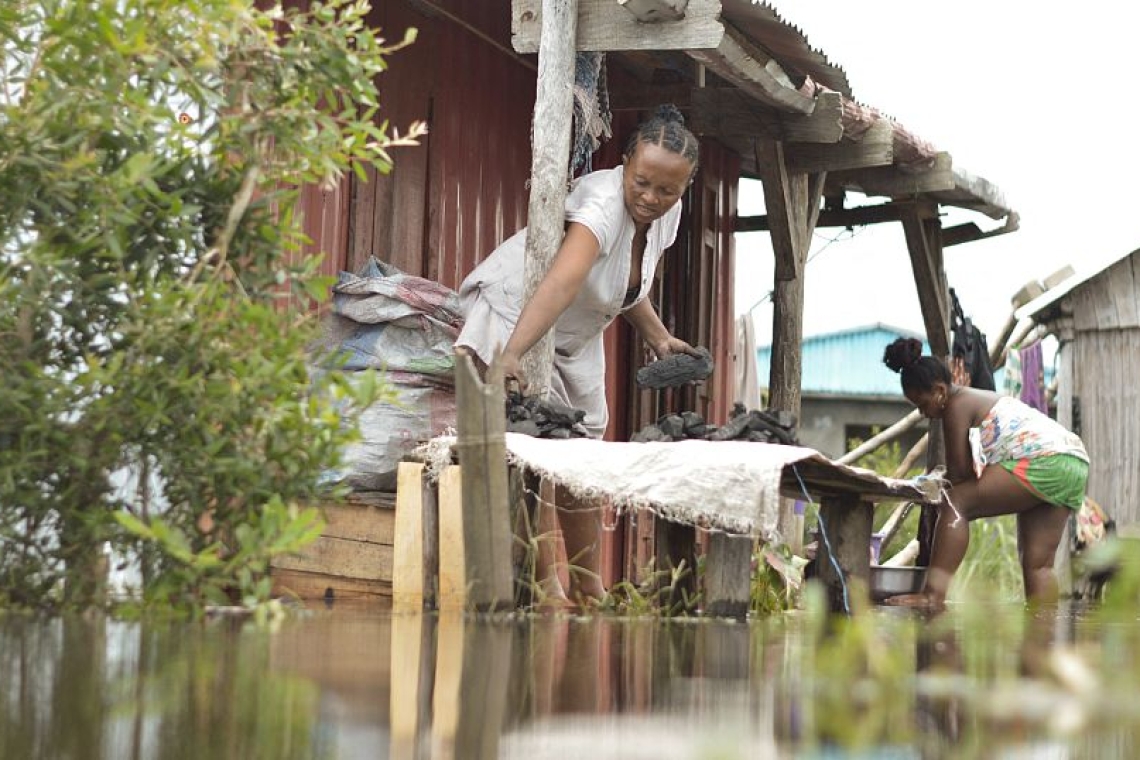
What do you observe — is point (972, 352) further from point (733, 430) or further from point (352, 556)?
point (352, 556)

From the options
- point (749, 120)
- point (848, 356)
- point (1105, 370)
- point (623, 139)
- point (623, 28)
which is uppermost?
point (848, 356)

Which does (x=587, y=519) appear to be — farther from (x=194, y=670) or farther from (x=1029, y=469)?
(x=1029, y=469)

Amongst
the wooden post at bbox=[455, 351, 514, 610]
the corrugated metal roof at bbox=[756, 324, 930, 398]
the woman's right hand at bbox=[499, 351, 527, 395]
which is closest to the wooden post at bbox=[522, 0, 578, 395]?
the woman's right hand at bbox=[499, 351, 527, 395]

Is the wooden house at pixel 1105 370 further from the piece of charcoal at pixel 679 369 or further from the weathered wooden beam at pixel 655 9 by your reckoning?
the weathered wooden beam at pixel 655 9

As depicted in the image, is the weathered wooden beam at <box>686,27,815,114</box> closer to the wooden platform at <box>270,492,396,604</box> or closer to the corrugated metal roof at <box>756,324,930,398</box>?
the wooden platform at <box>270,492,396,604</box>

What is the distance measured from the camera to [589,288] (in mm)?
6094

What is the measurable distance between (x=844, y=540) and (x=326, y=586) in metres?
2.10

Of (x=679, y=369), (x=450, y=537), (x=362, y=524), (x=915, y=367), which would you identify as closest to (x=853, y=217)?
(x=915, y=367)

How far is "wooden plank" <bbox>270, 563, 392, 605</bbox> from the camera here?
582cm

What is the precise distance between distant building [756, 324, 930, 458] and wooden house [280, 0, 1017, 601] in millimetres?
11299

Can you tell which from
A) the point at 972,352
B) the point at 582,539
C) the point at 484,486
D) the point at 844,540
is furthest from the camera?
the point at 972,352

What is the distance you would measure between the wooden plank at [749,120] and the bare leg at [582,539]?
3.48m

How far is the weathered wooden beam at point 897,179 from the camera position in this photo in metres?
9.94

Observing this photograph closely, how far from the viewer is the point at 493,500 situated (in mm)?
4461
